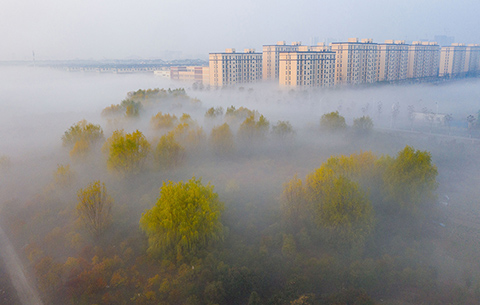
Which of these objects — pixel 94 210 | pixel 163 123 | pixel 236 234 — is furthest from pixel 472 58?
pixel 94 210

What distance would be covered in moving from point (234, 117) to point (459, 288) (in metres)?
15.1

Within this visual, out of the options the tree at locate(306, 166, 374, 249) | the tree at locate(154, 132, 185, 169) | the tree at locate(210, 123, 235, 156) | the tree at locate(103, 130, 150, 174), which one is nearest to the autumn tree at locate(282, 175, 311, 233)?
the tree at locate(306, 166, 374, 249)

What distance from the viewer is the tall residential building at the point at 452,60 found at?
5378cm

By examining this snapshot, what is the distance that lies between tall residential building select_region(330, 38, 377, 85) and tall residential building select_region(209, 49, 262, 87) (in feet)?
30.7

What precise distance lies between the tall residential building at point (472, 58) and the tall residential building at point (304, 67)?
33140mm

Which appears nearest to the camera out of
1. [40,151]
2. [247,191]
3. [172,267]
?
[172,267]

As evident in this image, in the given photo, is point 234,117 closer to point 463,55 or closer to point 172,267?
point 172,267

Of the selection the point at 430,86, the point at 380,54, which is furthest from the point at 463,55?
the point at 380,54

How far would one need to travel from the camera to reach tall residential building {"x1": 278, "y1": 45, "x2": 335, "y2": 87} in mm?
34062

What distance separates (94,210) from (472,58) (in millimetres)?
64765

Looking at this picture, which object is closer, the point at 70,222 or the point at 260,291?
the point at 260,291

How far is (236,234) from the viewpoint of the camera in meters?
9.63

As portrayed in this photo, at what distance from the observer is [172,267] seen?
822 cm

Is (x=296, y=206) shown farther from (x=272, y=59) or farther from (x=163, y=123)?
(x=272, y=59)
